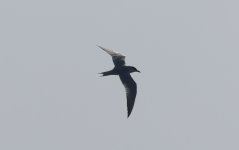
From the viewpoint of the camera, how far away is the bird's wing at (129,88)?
64.9m

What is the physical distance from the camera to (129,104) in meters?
64.8

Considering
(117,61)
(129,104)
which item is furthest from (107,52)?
(129,104)

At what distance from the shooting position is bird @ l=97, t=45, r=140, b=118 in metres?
65.4

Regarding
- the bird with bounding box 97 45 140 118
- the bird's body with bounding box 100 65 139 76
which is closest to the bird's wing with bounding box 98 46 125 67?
the bird with bounding box 97 45 140 118

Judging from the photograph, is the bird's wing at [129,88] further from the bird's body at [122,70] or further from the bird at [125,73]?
the bird's body at [122,70]

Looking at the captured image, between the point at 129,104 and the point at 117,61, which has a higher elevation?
the point at 117,61

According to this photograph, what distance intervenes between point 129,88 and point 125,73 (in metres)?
1.68

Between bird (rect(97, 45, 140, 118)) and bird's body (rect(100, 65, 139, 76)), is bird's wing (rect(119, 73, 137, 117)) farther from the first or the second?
bird's body (rect(100, 65, 139, 76))

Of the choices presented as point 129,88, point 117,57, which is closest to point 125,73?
point 129,88

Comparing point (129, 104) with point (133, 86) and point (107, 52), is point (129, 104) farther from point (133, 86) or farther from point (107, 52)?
point (107, 52)

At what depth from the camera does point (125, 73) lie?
67250 mm

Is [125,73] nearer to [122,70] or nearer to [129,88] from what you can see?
[122,70]

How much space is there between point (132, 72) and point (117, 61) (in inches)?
70.9

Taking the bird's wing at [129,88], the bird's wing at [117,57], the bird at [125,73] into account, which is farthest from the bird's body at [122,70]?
the bird's wing at [117,57]
